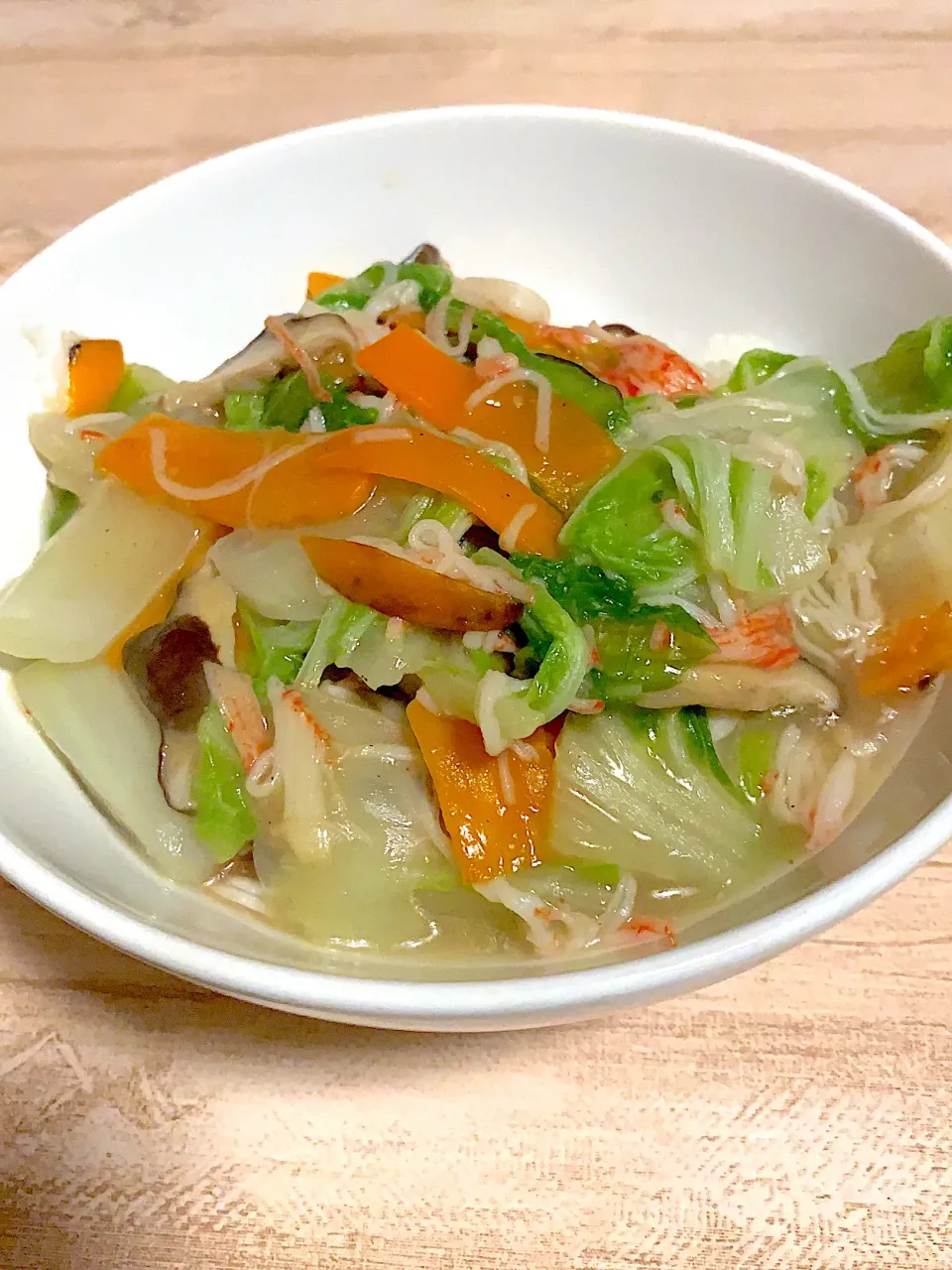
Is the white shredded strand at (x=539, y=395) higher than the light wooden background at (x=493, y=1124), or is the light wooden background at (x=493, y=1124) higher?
the white shredded strand at (x=539, y=395)

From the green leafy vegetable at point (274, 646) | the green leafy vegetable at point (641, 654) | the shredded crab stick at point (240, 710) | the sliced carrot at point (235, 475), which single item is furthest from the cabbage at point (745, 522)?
the shredded crab stick at point (240, 710)

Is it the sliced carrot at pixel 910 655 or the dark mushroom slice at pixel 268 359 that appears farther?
the dark mushroom slice at pixel 268 359

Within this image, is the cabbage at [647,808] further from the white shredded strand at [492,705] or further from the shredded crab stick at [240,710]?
the shredded crab stick at [240,710]

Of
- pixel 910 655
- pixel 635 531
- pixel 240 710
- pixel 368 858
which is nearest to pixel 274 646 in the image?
pixel 240 710

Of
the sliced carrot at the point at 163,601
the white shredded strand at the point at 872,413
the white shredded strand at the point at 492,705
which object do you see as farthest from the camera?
the white shredded strand at the point at 872,413

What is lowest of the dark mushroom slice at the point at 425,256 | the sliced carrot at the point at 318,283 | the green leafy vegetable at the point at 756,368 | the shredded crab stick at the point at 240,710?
the shredded crab stick at the point at 240,710

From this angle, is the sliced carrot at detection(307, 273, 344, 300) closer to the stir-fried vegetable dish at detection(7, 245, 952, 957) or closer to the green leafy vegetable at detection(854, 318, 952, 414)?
the stir-fried vegetable dish at detection(7, 245, 952, 957)

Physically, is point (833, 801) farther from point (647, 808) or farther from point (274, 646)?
point (274, 646)

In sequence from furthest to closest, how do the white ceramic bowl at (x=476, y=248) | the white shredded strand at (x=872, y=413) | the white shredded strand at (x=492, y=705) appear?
the white ceramic bowl at (x=476, y=248) → the white shredded strand at (x=872, y=413) → the white shredded strand at (x=492, y=705)

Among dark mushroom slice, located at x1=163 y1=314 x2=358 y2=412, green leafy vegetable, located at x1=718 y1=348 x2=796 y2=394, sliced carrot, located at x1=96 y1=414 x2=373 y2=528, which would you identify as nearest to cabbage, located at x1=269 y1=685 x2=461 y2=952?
sliced carrot, located at x1=96 y1=414 x2=373 y2=528
